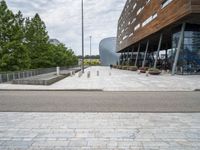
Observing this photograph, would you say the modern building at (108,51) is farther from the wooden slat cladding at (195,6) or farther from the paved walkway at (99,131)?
the paved walkway at (99,131)

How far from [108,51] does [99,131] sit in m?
142

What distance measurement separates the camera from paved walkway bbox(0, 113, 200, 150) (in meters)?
5.30

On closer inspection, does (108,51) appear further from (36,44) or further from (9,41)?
(9,41)

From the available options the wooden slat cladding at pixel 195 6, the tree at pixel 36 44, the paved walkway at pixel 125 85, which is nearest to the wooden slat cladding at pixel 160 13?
the wooden slat cladding at pixel 195 6

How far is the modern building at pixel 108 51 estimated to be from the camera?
146 m

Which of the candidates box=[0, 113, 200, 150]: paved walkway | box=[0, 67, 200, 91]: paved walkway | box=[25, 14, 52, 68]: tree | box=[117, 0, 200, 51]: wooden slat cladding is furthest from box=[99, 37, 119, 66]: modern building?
box=[0, 113, 200, 150]: paved walkway

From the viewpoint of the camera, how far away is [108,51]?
147m

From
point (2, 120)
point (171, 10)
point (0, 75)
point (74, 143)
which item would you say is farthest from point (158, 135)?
point (171, 10)

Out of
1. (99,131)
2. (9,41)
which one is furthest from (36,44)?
(99,131)

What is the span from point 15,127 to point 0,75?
17.6 m

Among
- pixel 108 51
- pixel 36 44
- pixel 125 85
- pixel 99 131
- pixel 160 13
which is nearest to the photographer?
pixel 99 131

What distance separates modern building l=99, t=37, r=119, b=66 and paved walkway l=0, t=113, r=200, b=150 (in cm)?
13769

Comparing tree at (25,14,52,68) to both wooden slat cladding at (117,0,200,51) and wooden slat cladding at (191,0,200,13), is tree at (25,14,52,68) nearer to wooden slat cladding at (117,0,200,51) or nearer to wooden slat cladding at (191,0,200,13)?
wooden slat cladding at (117,0,200,51)

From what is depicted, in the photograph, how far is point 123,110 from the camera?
932 centimetres
